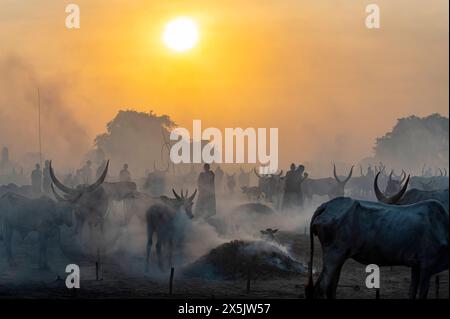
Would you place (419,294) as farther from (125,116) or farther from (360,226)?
(125,116)

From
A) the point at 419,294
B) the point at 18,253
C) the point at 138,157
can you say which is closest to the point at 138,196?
the point at 18,253

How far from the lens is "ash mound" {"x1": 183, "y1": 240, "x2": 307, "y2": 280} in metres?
22.5

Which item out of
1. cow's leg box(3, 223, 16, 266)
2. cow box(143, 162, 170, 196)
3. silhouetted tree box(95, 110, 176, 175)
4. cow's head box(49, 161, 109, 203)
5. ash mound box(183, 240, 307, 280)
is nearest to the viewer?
ash mound box(183, 240, 307, 280)

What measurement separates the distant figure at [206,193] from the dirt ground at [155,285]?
8.06 m

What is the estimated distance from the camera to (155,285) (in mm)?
21828

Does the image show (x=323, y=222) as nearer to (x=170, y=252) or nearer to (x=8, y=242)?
(x=170, y=252)

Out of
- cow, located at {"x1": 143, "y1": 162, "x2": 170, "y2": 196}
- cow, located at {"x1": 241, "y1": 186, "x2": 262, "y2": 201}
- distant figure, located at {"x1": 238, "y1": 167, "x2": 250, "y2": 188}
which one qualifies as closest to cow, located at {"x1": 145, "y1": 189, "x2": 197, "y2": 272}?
cow, located at {"x1": 143, "y1": 162, "x2": 170, "y2": 196}

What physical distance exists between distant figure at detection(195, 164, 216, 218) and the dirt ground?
8.06 meters

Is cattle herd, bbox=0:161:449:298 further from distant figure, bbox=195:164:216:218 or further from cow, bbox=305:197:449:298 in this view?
distant figure, bbox=195:164:216:218

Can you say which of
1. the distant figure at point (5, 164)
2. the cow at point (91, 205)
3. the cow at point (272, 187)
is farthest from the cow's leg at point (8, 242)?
the distant figure at point (5, 164)

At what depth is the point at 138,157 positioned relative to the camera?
109125 millimetres

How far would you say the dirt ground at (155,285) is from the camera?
2031cm

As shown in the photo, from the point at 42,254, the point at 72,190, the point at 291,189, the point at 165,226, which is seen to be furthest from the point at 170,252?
the point at 291,189
